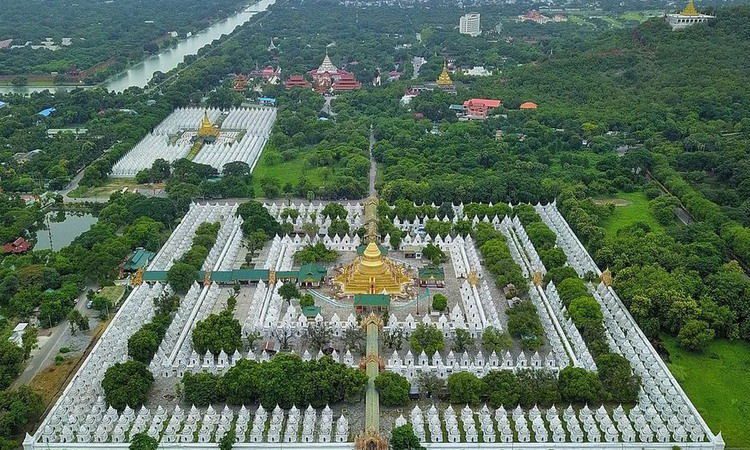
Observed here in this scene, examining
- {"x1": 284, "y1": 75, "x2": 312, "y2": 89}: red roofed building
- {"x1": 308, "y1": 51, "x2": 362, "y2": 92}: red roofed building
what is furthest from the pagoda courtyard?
{"x1": 284, "y1": 75, "x2": 312, "y2": 89}: red roofed building

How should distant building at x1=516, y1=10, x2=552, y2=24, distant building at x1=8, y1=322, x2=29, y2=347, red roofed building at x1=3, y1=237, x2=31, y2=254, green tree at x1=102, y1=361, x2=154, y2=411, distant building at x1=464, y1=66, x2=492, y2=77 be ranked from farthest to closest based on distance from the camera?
distant building at x1=516, y1=10, x2=552, y2=24
distant building at x1=464, y1=66, x2=492, y2=77
red roofed building at x1=3, y1=237, x2=31, y2=254
distant building at x1=8, y1=322, x2=29, y2=347
green tree at x1=102, y1=361, x2=154, y2=411

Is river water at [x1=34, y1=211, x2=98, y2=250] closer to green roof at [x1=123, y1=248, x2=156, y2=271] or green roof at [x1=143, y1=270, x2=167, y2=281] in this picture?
green roof at [x1=123, y1=248, x2=156, y2=271]

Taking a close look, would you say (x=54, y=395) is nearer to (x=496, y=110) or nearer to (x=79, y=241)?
(x=79, y=241)

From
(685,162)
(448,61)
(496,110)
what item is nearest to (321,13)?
(448,61)

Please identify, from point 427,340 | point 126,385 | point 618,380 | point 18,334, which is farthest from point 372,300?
point 18,334

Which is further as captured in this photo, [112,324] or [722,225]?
[722,225]

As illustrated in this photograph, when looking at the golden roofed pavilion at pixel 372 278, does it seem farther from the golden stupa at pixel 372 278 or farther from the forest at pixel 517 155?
the forest at pixel 517 155
